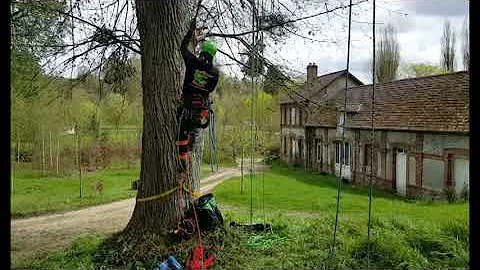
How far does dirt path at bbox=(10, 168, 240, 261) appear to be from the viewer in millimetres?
3531

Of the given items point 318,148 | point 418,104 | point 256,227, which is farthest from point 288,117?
point 256,227

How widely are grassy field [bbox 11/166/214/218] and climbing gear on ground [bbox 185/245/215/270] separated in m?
4.69

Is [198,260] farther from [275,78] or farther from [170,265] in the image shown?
[275,78]

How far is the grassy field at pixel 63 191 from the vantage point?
696 cm

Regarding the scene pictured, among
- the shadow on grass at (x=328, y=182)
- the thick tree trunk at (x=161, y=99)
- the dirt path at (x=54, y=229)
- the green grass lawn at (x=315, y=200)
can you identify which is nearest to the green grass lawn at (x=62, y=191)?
the dirt path at (x=54, y=229)

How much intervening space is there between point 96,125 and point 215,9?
5.10 meters

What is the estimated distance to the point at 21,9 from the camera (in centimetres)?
356

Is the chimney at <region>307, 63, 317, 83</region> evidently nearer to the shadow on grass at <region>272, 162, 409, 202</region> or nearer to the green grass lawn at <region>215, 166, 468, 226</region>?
the green grass lawn at <region>215, 166, 468, 226</region>

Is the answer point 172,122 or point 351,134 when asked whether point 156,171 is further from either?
point 351,134

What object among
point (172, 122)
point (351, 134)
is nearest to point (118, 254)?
point (172, 122)

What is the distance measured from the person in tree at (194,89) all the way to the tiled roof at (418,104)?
422 centimetres

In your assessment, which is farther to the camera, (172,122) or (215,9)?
(215,9)

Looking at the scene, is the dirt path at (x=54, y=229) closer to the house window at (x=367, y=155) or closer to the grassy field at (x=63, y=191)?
the grassy field at (x=63, y=191)
